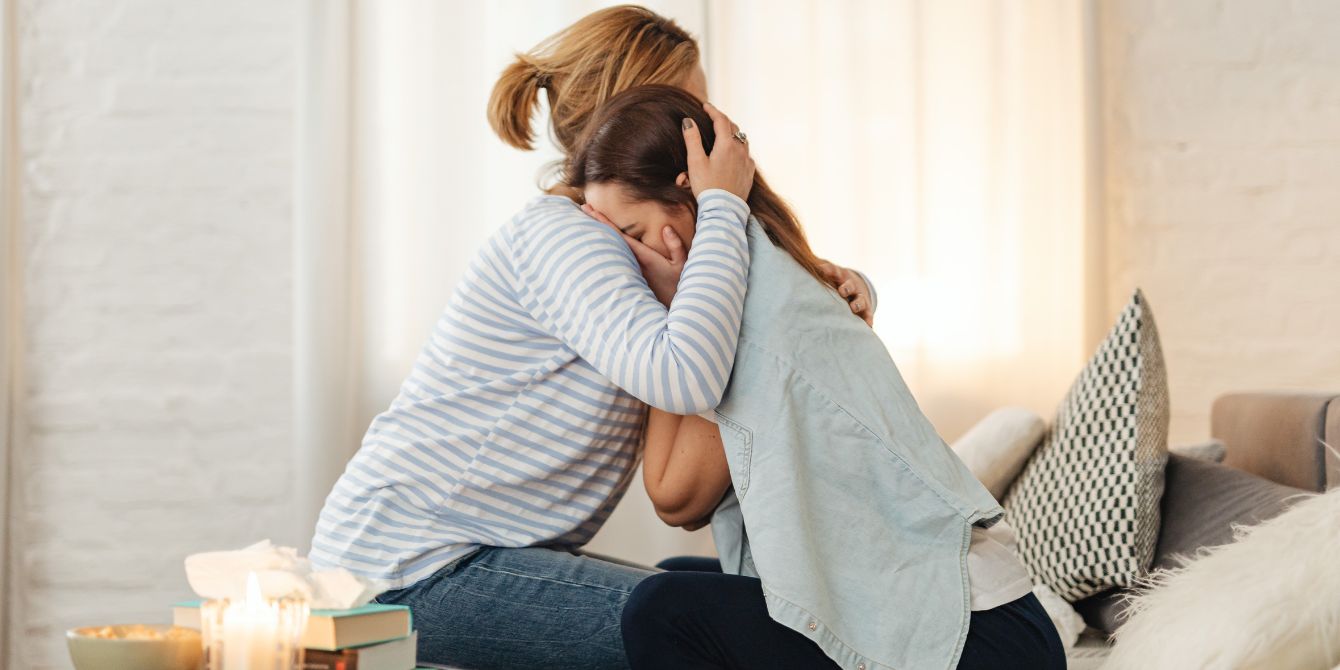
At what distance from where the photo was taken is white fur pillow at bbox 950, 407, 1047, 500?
5.98 feet

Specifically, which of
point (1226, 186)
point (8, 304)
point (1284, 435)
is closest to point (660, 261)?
point (1284, 435)

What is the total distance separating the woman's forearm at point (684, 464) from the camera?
3.77 feet

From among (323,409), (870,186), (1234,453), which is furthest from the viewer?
(870,186)

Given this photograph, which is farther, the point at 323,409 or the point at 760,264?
the point at 323,409

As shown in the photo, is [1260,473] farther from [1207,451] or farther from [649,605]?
[649,605]

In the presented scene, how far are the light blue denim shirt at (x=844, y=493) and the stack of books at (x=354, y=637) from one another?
1.07ft

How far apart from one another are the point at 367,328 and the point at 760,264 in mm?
1502

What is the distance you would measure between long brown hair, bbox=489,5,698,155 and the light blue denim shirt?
1.37 feet

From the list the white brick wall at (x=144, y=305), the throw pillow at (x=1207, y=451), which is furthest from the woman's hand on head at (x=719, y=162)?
the white brick wall at (x=144, y=305)

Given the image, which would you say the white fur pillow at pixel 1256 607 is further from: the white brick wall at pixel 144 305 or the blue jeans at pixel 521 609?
the white brick wall at pixel 144 305

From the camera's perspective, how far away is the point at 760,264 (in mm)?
1170

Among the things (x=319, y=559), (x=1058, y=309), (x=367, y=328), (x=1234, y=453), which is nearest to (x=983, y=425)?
(x=1234, y=453)

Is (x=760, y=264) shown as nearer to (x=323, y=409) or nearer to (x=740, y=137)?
(x=740, y=137)

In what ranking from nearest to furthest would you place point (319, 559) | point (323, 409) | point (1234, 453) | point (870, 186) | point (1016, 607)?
point (1016, 607) → point (319, 559) → point (1234, 453) → point (323, 409) → point (870, 186)
